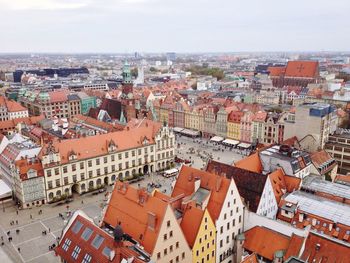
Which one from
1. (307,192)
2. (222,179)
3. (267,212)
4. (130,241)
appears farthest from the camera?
(307,192)

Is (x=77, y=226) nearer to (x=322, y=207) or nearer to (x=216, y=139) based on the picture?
(x=322, y=207)

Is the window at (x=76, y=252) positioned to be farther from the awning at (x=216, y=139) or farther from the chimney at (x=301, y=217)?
the awning at (x=216, y=139)

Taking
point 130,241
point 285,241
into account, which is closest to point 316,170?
point 285,241

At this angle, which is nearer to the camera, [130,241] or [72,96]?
[130,241]

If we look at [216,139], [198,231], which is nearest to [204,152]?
[216,139]

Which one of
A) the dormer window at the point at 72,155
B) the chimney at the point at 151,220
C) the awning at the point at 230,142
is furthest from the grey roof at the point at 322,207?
the awning at the point at 230,142

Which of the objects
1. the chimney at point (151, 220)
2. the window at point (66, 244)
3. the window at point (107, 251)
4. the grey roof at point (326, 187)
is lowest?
the grey roof at point (326, 187)

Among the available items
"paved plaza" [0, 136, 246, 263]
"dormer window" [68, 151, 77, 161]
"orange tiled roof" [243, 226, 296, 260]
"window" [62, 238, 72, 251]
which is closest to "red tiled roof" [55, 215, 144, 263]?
"window" [62, 238, 72, 251]

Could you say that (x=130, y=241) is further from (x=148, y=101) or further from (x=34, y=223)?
(x=148, y=101)
